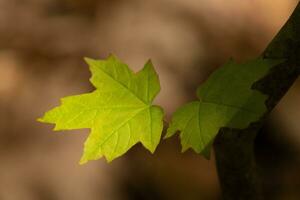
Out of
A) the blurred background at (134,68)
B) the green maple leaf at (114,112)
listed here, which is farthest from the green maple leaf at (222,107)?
the blurred background at (134,68)

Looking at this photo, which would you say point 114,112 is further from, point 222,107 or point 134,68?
point 134,68

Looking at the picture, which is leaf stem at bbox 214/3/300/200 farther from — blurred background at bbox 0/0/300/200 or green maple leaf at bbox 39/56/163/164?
blurred background at bbox 0/0/300/200


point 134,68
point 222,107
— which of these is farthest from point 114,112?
point 134,68

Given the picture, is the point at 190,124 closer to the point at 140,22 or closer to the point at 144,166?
the point at 144,166

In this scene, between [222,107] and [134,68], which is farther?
[134,68]

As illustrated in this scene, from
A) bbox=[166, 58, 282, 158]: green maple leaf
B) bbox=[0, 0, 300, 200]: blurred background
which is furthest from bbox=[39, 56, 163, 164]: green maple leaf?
bbox=[0, 0, 300, 200]: blurred background
